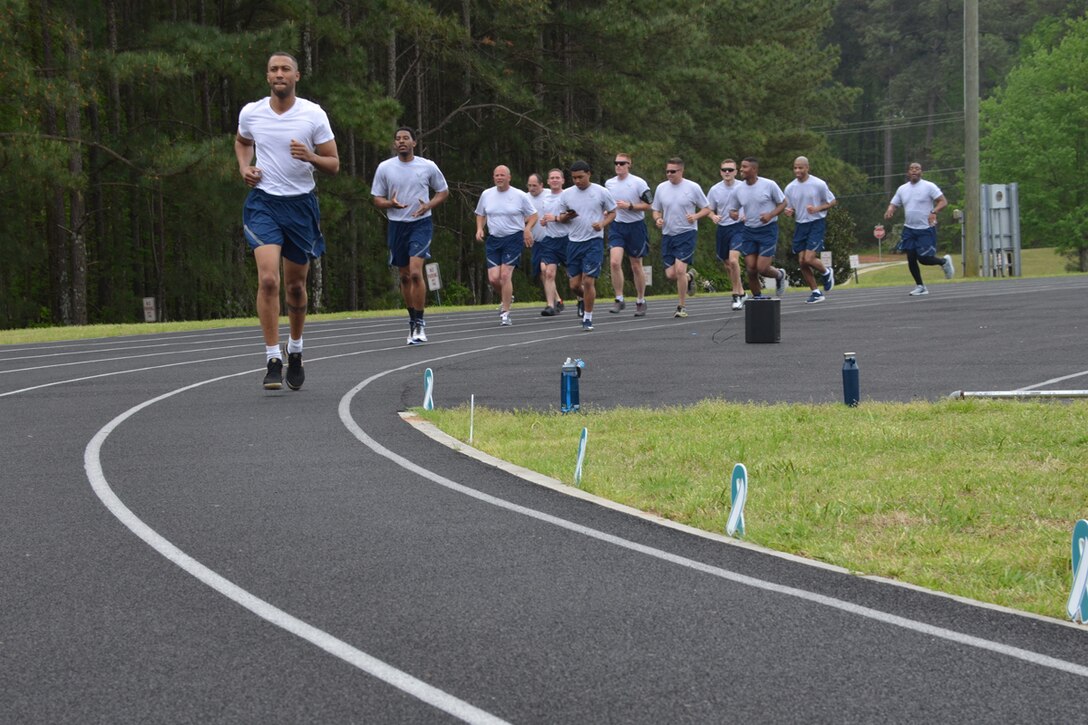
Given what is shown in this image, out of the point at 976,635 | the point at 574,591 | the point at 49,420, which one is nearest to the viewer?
the point at 976,635

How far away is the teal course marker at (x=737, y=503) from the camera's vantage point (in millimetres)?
6027

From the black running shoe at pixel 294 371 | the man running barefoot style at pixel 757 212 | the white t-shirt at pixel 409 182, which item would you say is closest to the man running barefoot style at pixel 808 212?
the man running barefoot style at pixel 757 212

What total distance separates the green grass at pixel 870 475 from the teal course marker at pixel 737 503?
0.06 metres

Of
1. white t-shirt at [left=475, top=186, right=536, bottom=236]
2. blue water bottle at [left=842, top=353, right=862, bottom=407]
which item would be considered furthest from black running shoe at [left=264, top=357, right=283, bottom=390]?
white t-shirt at [left=475, top=186, right=536, bottom=236]

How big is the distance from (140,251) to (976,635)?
138 ft

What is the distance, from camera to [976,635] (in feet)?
15.3

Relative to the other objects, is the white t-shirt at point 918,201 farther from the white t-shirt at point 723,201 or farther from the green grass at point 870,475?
the green grass at point 870,475

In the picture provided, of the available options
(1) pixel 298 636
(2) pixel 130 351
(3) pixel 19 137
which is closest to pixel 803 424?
(1) pixel 298 636

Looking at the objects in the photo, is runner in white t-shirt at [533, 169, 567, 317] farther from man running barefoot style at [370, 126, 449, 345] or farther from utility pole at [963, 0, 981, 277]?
utility pole at [963, 0, 981, 277]

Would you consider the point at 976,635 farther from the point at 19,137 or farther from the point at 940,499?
the point at 19,137

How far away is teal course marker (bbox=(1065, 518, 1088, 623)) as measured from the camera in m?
4.61

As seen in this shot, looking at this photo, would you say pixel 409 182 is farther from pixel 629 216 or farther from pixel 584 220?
pixel 629 216

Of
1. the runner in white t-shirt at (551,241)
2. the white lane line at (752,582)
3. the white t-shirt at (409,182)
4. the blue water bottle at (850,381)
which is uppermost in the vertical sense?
the white t-shirt at (409,182)

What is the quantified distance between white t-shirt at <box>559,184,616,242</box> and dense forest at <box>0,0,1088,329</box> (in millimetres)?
13503
